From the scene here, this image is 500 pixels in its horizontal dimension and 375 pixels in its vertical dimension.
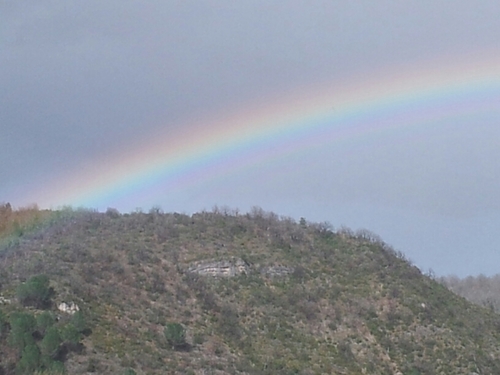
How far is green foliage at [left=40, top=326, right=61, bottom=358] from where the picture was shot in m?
46.2

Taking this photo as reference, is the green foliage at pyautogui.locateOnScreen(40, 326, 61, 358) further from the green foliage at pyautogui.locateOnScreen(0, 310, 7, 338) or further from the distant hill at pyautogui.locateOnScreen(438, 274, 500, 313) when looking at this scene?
the distant hill at pyautogui.locateOnScreen(438, 274, 500, 313)

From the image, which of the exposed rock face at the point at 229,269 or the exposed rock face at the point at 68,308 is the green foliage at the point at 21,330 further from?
the exposed rock face at the point at 229,269

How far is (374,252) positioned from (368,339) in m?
16.4

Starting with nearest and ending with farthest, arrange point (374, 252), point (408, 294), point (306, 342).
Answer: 1. point (306, 342)
2. point (408, 294)
3. point (374, 252)

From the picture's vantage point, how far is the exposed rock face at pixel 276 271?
72.8m

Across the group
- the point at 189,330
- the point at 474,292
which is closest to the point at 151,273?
the point at 189,330

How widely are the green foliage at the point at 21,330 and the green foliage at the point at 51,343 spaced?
84 cm

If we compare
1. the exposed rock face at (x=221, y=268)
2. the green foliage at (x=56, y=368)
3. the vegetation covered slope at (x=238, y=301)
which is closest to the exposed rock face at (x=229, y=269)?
the exposed rock face at (x=221, y=268)

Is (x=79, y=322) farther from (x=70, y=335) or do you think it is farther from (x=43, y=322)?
(x=43, y=322)

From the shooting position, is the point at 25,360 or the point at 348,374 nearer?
the point at 25,360

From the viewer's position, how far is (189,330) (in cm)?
5884

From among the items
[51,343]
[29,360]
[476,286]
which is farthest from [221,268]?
[476,286]

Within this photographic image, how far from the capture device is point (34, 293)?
51.8 meters

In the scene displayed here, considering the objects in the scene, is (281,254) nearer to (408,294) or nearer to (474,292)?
(408,294)
